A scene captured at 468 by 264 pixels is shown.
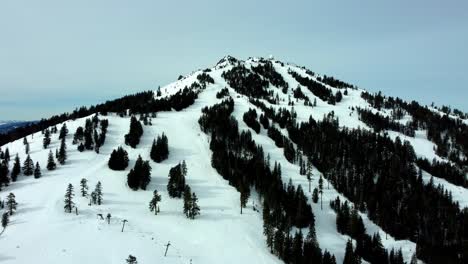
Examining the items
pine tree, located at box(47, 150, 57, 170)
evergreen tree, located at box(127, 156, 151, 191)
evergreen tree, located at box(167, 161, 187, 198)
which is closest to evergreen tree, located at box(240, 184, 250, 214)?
evergreen tree, located at box(167, 161, 187, 198)

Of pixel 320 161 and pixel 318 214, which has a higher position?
pixel 320 161

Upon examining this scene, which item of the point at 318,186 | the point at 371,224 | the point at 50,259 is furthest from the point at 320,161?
the point at 50,259

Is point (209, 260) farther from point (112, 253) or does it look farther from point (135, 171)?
point (135, 171)

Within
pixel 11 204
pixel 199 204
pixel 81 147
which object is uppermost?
pixel 81 147

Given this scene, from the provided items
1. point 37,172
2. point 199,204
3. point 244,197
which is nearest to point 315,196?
point 244,197

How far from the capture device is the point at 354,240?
12288 cm

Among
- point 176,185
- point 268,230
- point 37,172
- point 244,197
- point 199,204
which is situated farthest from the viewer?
point 37,172

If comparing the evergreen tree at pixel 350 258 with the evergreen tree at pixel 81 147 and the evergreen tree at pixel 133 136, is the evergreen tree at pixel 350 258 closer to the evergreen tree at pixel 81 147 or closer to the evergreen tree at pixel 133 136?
the evergreen tree at pixel 133 136

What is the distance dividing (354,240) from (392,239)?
22.6 metres

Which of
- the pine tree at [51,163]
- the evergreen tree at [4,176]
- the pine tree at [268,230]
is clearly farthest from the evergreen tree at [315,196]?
the evergreen tree at [4,176]

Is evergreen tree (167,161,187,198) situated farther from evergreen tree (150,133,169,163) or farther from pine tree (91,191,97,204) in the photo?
evergreen tree (150,133,169,163)

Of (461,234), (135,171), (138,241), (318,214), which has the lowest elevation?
(461,234)

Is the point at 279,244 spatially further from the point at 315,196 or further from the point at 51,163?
the point at 51,163

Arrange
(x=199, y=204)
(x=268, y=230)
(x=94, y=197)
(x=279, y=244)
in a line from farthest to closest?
(x=199, y=204) → (x=94, y=197) → (x=268, y=230) → (x=279, y=244)
